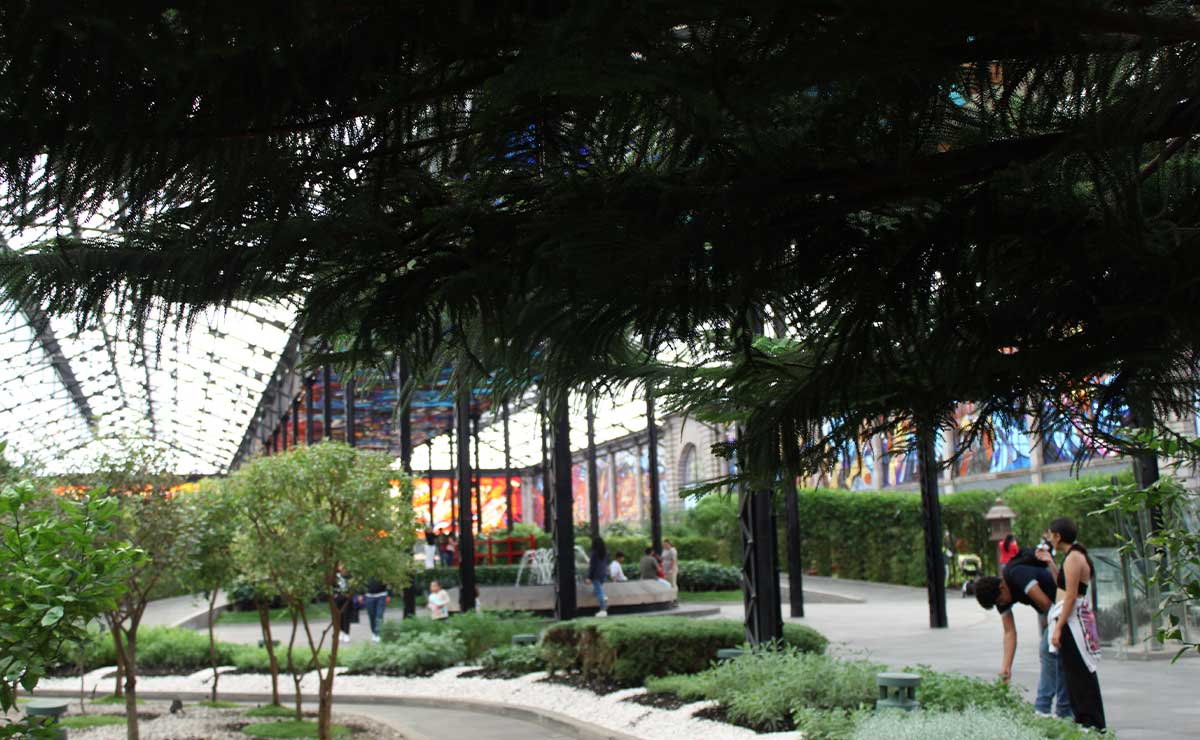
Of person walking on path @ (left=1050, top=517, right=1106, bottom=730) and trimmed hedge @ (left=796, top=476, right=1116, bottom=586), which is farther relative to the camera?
trimmed hedge @ (left=796, top=476, right=1116, bottom=586)

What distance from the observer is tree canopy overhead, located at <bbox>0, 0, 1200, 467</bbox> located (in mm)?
1765

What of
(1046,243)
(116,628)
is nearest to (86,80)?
(1046,243)

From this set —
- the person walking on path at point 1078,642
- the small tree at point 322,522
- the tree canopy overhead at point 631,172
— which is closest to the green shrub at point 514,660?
the small tree at point 322,522

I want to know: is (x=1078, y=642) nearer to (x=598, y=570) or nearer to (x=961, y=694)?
(x=961, y=694)

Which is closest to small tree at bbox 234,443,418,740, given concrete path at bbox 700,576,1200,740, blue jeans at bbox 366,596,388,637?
concrete path at bbox 700,576,1200,740

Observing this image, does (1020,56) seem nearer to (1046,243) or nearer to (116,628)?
(1046,243)

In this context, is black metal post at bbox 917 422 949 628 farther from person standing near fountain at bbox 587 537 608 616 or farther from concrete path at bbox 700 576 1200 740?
person standing near fountain at bbox 587 537 608 616

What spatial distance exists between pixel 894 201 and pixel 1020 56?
425mm

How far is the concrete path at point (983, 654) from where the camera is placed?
877 centimetres

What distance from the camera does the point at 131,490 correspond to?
40.0 feet

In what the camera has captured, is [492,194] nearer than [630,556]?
Yes

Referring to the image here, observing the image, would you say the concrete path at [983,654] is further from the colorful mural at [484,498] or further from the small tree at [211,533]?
the colorful mural at [484,498]

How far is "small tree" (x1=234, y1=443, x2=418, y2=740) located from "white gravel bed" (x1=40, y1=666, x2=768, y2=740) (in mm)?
1848

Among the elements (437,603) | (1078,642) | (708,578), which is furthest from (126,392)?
(1078,642)
